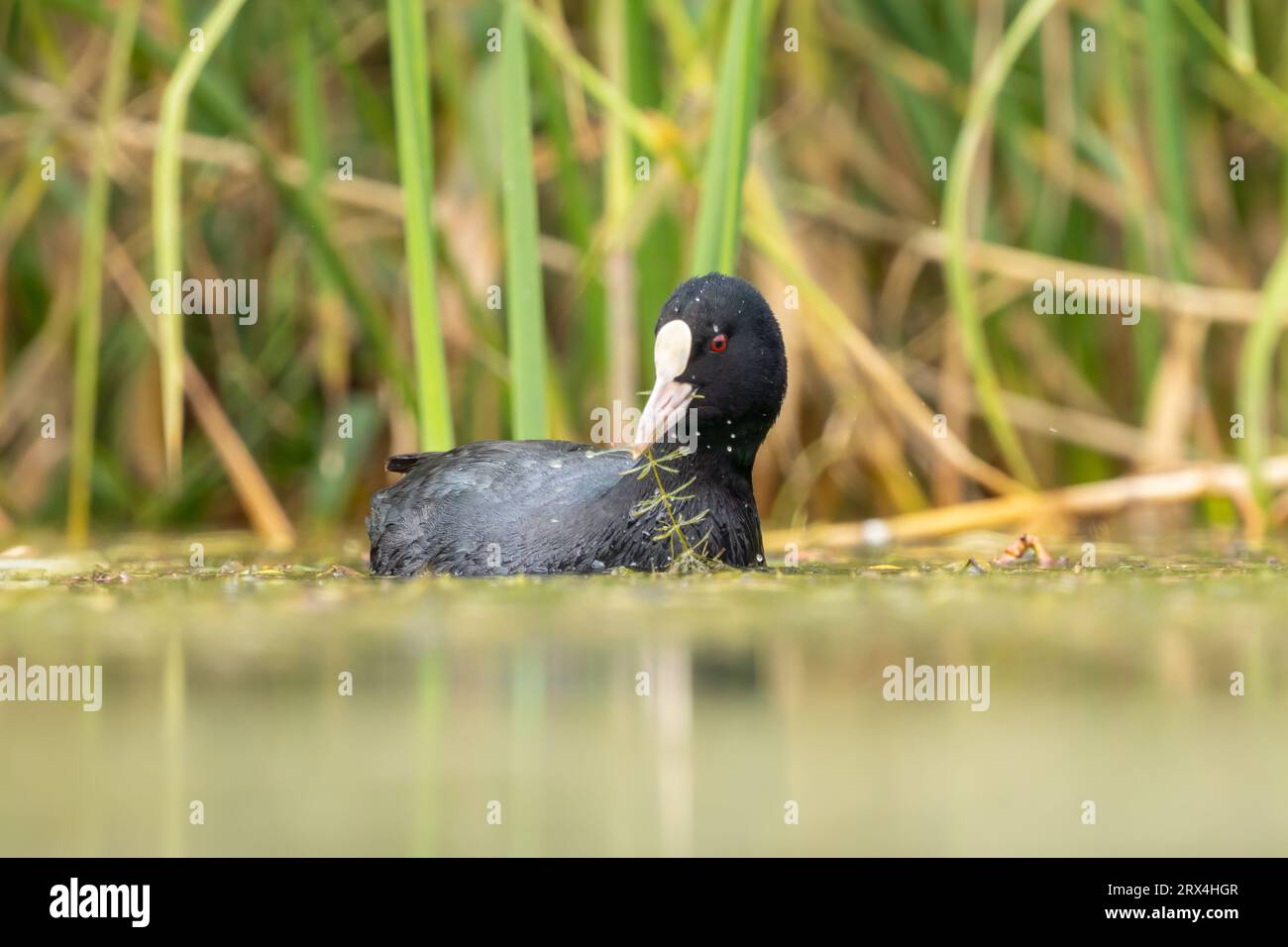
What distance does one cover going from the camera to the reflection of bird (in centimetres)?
369

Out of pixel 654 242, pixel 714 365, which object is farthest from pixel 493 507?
pixel 654 242

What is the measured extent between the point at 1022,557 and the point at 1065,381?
5.64 feet

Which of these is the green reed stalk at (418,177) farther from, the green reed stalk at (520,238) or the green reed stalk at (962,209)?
the green reed stalk at (962,209)

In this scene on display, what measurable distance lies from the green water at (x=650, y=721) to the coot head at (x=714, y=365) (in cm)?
43

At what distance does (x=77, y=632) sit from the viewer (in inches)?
115

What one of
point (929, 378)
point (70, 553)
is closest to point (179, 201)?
point (70, 553)

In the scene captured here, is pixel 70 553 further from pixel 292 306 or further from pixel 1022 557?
pixel 1022 557

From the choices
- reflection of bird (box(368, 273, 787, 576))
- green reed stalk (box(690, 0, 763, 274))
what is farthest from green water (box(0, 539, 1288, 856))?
green reed stalk (box(690, 0, 763, 274))

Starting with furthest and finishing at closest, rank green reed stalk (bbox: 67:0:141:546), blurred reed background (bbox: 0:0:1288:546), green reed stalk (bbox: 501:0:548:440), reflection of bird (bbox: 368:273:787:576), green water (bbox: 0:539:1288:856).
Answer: blurred reed background (bbox: 0:0:1288:546) < green reed stalk (bbox: 67:0:141:546) < green reed stalk (bbox: 501:0:548:440) < reflection of bird (bbox: 368:273:787:576) < green water (bbox: 0:539:1288:856)

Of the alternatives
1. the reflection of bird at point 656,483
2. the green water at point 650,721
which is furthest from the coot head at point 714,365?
the green water at point 650,721

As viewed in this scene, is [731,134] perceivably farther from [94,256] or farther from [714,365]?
[94,256]

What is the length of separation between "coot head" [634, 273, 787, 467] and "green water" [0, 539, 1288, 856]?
0.43 metres

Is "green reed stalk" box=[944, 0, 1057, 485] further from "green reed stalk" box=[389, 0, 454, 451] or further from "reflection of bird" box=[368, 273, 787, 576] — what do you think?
"green reed stalk" box=[389, 0, 454, 451]

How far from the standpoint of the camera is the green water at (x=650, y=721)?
1887mm
